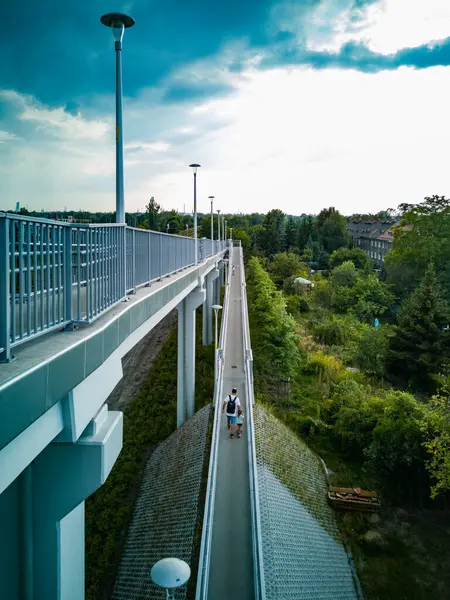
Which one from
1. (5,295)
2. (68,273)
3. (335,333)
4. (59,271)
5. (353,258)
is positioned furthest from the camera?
(353,258)

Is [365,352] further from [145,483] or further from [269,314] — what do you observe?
[145,483]

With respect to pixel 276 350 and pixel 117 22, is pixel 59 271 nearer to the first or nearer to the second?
pixel 117 22

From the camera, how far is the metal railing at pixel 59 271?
359 cm

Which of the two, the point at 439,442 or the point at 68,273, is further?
the point at 439,442

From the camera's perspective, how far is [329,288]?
171ft

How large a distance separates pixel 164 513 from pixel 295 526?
3.70 meters

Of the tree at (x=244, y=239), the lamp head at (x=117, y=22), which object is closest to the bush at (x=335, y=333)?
the lamp head at (x=117, y=22)

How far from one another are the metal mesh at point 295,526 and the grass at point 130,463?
4.26 meters

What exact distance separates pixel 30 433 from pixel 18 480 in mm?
1805

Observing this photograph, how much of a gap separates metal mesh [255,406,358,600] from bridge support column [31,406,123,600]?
16.0 ft

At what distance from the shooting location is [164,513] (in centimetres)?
1351

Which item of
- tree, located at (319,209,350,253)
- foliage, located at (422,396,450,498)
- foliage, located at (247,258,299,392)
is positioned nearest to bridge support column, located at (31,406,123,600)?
foliage, located at (422,396,450,498)

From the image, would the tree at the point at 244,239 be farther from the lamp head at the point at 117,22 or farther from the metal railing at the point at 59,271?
the metal railing at the point at 59,271

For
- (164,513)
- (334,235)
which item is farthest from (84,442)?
(334,235)
